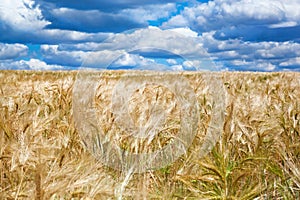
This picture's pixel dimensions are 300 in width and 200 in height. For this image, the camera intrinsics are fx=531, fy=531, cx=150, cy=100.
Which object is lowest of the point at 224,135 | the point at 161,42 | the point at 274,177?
the point at 274,177

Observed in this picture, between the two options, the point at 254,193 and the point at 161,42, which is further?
the point at 161,42

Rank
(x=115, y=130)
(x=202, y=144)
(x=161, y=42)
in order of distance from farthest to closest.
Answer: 1. (x=161, y=42)
2. (x=115, y=130)
3. (x=202, y=144)

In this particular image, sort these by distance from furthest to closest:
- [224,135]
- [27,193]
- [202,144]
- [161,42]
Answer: [161,42]
[202,144]
[224,135]
[27,193]

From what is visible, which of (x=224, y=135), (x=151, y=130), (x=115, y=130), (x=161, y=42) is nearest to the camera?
(x=224, y=135)

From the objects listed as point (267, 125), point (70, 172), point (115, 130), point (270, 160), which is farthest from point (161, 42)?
point (70, 172)

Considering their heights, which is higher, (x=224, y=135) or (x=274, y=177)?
(x=224, y=135)

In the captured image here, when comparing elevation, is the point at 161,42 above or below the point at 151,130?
above

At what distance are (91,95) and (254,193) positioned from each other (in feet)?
7.98

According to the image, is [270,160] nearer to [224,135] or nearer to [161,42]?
[224,135]

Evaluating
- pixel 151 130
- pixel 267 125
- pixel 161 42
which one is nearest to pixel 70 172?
pixel 151 130

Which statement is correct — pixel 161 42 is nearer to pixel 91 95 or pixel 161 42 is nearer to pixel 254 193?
pixel 91 95

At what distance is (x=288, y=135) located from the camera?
305 cm

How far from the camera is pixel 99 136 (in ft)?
9.99

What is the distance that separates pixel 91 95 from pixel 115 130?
35.5 inches
